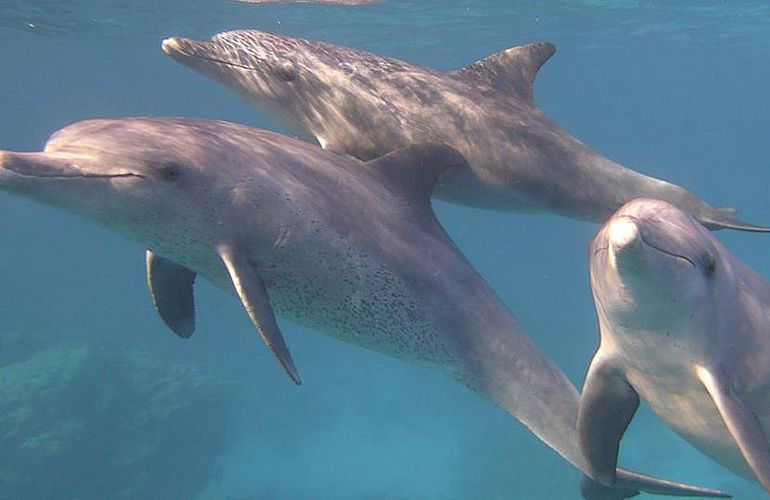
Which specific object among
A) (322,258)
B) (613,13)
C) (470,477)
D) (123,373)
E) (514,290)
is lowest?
(514,290)

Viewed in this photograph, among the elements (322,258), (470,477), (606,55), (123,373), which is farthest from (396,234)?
(606,55)

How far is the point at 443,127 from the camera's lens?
539cm

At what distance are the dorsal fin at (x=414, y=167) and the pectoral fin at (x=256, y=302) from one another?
139 centimetres

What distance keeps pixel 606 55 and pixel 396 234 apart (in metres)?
54.2

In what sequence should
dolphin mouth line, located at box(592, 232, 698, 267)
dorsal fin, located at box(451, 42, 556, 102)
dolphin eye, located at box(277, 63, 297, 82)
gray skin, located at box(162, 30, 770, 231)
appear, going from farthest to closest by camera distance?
dorsal fin, located at box(451, 42, 556, 102), dolphin eye, located at box(277, 63, 297, 82), gray skin, located at box(162, 30, 770, 231), dolphin mouth line, located at box(592, 232, 698, 267)

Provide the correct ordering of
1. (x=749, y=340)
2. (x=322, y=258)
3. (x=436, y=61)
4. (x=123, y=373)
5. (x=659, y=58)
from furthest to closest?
(x=659, y=58), (x=436, y=61), (x=123, y=373), (x=322, y=258), (x=749, y=340)

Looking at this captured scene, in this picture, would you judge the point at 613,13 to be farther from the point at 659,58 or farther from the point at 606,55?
the point at 659,58

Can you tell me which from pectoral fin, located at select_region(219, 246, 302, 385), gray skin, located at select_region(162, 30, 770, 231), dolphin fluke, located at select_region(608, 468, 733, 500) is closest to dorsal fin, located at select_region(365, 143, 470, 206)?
gray skin, located at select_region(162, 30, 770, 231)

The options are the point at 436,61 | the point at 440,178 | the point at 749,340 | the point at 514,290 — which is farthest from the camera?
the point at 436,61

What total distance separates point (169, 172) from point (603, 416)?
293 centimetres

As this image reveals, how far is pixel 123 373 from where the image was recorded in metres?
24.3

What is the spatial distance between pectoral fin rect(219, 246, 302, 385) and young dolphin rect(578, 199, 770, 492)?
1.71 metres

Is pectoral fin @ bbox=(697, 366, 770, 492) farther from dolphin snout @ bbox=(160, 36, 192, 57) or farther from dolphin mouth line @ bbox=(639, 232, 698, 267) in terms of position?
dolphin snout @ bbox=(160, 36, 192, 57)

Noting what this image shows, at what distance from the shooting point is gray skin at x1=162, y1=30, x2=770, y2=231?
17.6 ft
